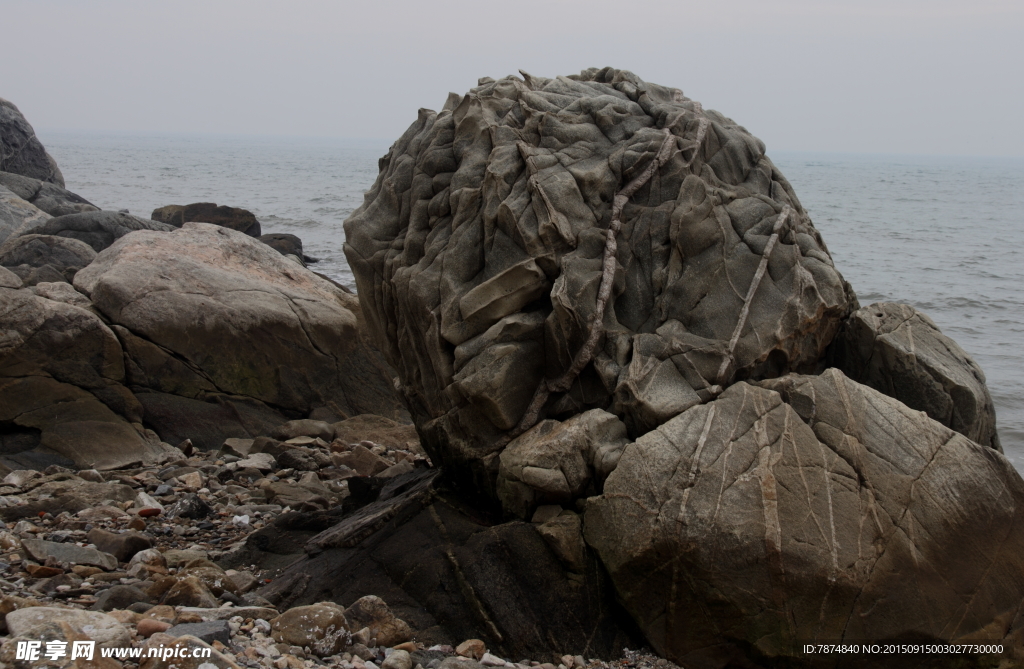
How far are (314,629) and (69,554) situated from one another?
1.98 meters

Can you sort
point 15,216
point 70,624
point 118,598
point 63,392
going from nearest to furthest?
point 70,624 → point 118,598 → point 63,392 → point 15,216

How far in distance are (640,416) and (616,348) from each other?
53cm

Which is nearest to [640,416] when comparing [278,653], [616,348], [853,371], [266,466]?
[616,348]

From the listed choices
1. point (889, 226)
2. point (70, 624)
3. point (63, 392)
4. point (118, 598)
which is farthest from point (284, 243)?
point (889, 226)

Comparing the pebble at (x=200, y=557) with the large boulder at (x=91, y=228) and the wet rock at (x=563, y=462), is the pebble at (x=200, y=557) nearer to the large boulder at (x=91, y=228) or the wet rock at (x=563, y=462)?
the wet rock at (x=563, y=462)

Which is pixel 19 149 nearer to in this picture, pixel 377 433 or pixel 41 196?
pixel 41 196

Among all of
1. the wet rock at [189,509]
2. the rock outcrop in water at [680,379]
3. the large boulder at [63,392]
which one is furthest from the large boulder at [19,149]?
the rock outcrop in water at [680,379]

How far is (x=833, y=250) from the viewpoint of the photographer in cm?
2722

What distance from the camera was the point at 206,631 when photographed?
4.17m

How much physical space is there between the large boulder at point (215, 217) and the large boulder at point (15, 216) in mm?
3627

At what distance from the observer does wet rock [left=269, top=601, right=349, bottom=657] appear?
14.8ft

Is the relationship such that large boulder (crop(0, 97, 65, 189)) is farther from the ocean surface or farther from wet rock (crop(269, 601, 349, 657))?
wet rock (crop(269, 601, 349, 657))

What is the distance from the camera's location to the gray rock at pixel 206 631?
408 centimetres

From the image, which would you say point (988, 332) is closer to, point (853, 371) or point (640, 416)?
point (853, 371)
